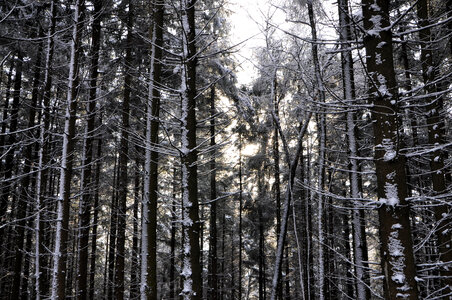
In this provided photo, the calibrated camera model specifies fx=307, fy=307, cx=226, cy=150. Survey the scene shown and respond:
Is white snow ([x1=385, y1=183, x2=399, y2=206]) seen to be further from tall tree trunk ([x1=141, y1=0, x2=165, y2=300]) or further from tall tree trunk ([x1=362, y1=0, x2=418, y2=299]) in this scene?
tall tree trunk ([x1=141, y1=0, x2=165, y2=300])

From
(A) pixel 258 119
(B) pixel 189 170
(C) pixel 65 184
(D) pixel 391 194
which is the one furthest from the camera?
(A) pixel 258 119

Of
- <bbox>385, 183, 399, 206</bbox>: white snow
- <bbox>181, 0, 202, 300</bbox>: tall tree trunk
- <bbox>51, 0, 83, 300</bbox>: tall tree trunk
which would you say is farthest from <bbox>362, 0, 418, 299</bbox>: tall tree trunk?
<bbox>51, 0, 83, 300</bbox>: tall tree trunk

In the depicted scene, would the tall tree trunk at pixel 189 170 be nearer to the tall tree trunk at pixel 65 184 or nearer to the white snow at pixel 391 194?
the white snow at pixel 391 194

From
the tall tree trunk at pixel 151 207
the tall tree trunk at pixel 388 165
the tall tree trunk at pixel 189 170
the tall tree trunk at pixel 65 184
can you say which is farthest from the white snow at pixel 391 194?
the tall tree trunk at pixel 65 184

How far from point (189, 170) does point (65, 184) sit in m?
4.64

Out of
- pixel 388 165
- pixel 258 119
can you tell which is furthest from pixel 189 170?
pixel 258 119

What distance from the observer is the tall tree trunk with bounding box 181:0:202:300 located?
5.02 m

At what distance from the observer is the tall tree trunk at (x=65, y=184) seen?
7.70 meters

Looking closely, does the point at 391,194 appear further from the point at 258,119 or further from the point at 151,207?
A: the point at 258,119

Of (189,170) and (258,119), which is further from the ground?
(258,119)

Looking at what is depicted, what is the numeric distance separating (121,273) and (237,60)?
10446 mm

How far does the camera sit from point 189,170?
5355 mm

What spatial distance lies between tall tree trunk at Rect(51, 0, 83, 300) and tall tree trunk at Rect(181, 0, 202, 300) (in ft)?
13.0

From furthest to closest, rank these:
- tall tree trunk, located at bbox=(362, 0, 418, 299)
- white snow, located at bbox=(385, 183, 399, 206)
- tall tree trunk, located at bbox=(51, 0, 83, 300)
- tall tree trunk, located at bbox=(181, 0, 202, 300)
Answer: tall tree trunk, located at bbox=(51, 0, 83, 300), tall tree trunk, located at bbox=(181, 0, 202, 300), white snow, located at bbox=(385, 183, 399, 206), tall tree trunk, located at bbox=(362, 0, 418, 299)
